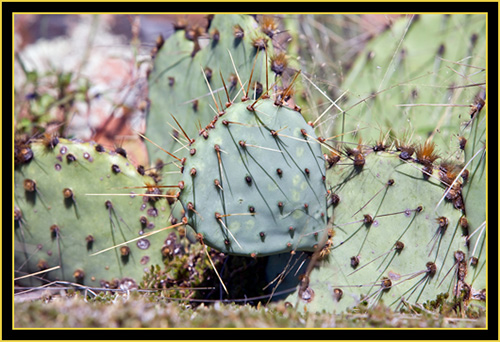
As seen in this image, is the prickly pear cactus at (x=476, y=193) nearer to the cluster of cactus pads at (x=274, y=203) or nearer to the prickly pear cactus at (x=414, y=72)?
the cluster of cactus pads at (x=274, y=203)

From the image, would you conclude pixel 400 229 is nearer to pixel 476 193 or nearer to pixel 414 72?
pixel 476 193

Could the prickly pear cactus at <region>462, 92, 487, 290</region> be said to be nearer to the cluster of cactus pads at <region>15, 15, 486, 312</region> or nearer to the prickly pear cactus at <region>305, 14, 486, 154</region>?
the cluster of cactus pads at <region>15, 15, 486, 312</region>

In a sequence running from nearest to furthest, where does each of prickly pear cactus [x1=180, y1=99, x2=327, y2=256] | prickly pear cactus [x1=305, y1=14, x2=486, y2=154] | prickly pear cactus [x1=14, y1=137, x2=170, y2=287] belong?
prickly pear cactus [x1=180, y1=99, x2=327, y2=256], prickly pear cactus [x1=14, y1=137, x2=170, y2=287], prickly pear cactus [x1=305, y1=14, x2=486, y2=154]

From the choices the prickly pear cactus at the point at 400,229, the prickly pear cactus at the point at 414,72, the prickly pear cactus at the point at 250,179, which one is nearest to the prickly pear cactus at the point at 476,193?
the prickly pear cactus at the point at 400,229

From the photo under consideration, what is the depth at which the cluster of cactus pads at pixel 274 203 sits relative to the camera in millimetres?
1656

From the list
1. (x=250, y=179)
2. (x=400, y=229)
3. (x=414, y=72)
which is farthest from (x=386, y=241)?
(x=414, y=72)

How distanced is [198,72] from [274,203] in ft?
3.04

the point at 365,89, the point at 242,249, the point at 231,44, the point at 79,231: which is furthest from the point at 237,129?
the point at 365,89

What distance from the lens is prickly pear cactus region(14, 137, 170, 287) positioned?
6.70 feet

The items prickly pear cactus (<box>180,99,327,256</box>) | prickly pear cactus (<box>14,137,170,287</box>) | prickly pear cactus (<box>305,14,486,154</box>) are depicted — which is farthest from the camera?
prickly pear cactus (<box>305,14,486,154</box>)

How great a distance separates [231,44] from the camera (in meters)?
2.15

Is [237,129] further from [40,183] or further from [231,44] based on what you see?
[40,183]

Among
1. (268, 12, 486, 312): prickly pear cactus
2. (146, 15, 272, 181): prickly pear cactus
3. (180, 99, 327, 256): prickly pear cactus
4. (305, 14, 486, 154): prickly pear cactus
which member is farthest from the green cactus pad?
(305, 14, 486, 154): prickly pear cactus

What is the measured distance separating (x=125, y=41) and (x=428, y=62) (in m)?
2.89
